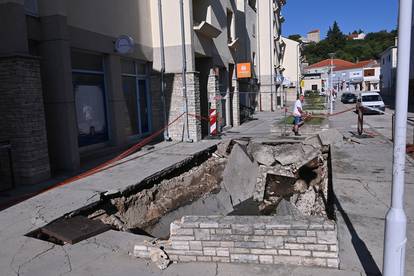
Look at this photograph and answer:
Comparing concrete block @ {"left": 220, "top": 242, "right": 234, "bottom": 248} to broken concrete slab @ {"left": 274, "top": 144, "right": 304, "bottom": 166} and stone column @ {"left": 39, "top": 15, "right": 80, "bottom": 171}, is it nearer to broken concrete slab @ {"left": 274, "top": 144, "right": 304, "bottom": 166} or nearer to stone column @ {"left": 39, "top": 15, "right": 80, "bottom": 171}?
stone column @ {"left": 39, "top": 15, "right": 80, "bottom": 171}

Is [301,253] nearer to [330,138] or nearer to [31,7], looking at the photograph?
[31,7]

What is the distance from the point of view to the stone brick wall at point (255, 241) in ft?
14.2

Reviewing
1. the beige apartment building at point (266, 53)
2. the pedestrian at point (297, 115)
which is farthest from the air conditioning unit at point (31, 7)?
the beige apartment building at point (266, 53)

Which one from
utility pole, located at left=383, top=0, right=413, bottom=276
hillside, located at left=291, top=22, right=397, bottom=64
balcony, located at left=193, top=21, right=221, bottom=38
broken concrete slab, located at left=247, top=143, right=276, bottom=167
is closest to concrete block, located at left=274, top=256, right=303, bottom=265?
utility pole, located at left=383, top=0, right=413, bottom=276

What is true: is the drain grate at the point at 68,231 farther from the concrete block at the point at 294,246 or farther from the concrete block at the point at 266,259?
the concrete block at the point at 294,246

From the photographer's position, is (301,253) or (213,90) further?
(213,90)

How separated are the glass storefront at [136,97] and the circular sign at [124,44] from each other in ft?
4.57

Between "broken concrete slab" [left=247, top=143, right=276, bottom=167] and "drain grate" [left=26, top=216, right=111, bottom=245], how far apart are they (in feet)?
27.5

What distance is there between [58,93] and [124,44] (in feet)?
10.9

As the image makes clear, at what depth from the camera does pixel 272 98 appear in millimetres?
36500

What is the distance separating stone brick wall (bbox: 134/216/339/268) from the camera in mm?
4332

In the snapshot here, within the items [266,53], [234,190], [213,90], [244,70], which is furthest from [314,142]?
[266,53]

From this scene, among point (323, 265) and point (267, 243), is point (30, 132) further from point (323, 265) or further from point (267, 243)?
point (323, 265)

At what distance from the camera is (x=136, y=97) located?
14.4 metres
